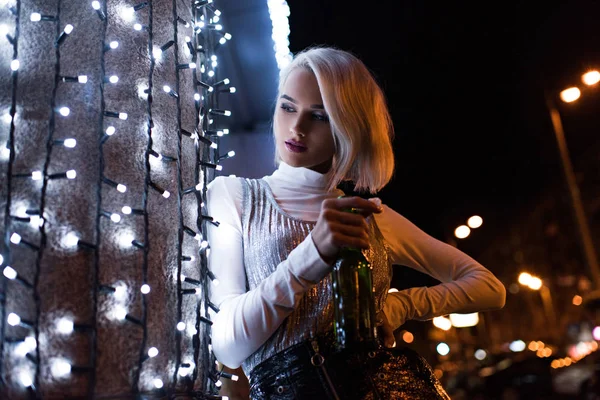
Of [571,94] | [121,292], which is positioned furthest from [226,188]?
[571,94]

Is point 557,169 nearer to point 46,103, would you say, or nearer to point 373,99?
point 373,99

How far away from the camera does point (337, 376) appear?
1731mm

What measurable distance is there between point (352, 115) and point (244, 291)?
695 millimetres

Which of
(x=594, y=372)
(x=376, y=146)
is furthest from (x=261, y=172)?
(x=594, y=372)

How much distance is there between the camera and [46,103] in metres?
1.69

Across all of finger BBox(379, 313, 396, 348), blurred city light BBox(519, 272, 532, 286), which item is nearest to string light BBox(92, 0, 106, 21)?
finger BBox(379, 313, 396, 348)

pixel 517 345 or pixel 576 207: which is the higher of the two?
pixel 517 345

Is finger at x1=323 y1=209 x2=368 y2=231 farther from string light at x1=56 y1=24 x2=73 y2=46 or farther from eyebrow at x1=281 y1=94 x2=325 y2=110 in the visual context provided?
string light at x1=56 y1=24 x2=73 y2=46

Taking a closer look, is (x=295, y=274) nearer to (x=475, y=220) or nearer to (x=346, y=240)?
(x=346, y=240)

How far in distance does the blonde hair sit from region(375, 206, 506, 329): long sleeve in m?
0.20

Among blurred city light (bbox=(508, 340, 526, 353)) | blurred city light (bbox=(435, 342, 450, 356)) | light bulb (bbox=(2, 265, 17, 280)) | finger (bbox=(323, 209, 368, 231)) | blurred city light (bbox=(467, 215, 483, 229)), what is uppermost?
blurred city light (bbox=(508, 340, 526, 353))

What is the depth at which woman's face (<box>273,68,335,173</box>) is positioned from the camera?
7.22ft

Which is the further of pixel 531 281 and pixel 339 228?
pixel 531 281

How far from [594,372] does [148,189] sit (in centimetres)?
771
